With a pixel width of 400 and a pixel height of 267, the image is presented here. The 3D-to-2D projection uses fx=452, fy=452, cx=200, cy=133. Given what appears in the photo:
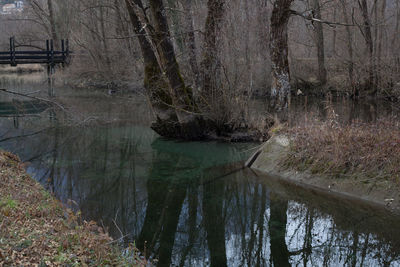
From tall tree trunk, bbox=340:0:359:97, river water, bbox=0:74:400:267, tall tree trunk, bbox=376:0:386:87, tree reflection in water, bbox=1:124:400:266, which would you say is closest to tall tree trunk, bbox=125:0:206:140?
river water, bbox=0:74:400:267

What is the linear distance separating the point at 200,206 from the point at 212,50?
6895 mm

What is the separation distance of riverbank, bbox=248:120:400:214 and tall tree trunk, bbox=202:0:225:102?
12.7 ft

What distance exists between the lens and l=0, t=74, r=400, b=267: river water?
7449 millimetres

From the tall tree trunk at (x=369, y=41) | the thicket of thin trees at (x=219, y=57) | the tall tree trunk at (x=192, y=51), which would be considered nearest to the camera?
the thicket of thin trees at (x=219, y=57)

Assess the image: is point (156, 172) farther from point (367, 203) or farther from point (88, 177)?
point (367, 203)

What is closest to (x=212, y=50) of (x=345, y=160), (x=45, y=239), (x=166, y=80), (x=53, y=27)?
(x=166, y=80)

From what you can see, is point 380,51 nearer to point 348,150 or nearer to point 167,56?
point 167,56

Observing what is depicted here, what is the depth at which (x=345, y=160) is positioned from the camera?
1031 centimetres

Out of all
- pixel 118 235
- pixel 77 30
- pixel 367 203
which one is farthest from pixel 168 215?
pixel 77 30

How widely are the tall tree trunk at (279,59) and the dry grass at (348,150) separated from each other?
443cm

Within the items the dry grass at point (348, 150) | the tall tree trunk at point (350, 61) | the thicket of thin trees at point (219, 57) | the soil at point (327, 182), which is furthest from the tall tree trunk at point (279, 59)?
the tall tree trunk at point (350, 61)

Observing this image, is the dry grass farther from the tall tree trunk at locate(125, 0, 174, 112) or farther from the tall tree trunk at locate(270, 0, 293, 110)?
the tall tree trunk at locate(125, 0, 174, 112)

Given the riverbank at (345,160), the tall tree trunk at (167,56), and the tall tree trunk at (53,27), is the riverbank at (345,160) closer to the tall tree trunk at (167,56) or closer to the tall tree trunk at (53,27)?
the tall tree trunk at (167,56)

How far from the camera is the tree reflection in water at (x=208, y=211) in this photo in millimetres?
7410
